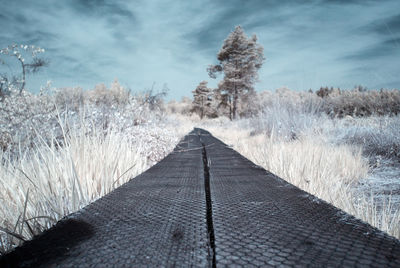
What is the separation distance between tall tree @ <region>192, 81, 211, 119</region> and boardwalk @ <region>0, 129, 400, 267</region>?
40486mm

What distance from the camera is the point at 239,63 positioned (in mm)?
23531

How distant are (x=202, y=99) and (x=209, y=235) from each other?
136 feet

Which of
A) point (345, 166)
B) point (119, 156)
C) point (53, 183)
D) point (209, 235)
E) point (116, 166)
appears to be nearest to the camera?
point (209, 235)

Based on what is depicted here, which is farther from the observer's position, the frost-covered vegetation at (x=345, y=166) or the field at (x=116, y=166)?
the frost-covered vegetation at (x=345, y=166)

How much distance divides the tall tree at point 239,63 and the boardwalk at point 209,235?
2199 cm

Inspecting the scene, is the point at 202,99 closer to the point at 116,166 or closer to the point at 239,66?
the point at 239,66

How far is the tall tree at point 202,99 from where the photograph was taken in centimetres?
4144

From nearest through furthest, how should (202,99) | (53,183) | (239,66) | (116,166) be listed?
(53,183) < (116,166) < (239,66) < (202,99)

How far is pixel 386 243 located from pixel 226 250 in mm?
393

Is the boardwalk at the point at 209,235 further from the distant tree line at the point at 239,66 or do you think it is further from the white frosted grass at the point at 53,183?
the distant tree line at the point at 239,66

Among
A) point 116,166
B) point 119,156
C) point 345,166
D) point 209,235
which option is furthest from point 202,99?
point 209,235

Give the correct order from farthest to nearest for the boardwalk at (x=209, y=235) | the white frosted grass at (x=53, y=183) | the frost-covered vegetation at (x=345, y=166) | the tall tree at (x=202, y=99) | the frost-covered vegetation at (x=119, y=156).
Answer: the tall tree at (x=202, y=99) < the frost-covered vegetation at (x=345, y=166) < the frost-covered vegetation at (x=119, y=156) < the white frosted grass at (x=53, y=183) < the boardwalk at (x=209, y=235)

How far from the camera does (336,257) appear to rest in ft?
1.75

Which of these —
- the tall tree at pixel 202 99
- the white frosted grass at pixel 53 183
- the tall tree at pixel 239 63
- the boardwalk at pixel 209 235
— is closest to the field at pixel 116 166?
the white frosted grass at pixel 53 183
